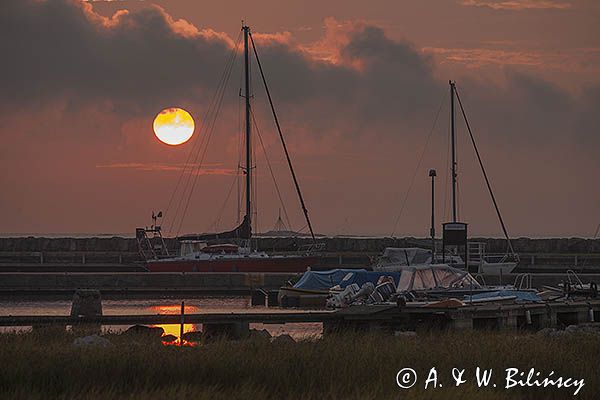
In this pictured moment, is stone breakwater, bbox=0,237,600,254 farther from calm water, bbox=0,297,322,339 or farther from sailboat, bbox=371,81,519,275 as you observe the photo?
calm water, bbox=0,297,322,339

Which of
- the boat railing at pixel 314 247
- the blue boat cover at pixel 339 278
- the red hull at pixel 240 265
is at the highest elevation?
the boat railing at pixel 314 247

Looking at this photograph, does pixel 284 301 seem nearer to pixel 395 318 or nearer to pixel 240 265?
pixel 240 265

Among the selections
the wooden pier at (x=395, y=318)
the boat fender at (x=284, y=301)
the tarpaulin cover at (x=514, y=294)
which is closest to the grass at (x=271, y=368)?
the wooden pier at (x=395, y=318)

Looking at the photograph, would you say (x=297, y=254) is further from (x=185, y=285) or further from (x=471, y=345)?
(x=471, y=345)

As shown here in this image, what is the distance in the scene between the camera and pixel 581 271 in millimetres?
71688

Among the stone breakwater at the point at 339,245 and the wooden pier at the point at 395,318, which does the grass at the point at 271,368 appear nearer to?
the wooden pier at the point at 395,318

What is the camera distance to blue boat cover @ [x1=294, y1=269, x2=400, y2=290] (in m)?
48.6

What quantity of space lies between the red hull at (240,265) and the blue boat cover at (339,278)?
15.5 meters

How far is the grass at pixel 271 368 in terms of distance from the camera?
701 inches

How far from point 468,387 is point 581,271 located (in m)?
54.7

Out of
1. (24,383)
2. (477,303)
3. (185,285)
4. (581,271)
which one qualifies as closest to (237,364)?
(24,383)

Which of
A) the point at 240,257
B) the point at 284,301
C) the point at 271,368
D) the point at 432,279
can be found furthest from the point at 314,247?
the point at 271,368

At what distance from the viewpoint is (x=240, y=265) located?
6625cm

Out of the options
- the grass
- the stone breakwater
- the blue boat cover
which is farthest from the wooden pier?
the stone breakwater
